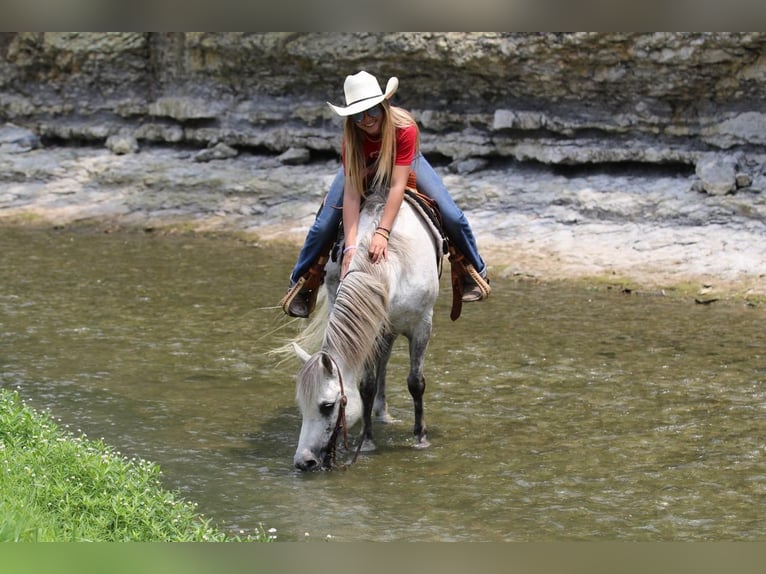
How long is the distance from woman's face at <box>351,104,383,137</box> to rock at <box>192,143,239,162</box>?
428 inches

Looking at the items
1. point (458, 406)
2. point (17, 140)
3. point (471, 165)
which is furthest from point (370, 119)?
point (17, 140)

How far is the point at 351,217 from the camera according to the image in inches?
263

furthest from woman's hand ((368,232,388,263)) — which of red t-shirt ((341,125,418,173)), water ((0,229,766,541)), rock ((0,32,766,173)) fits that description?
rock ((0,32,766,173))

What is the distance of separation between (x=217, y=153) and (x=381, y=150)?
10.9m

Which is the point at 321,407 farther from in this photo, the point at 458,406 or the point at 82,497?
the point at 458,406

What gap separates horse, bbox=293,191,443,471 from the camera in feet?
19.9

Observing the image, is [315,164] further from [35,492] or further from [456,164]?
[35,492]

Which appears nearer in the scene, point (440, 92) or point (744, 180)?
point (744, 180)

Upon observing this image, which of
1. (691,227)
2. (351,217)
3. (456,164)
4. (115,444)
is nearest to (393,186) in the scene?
(351,217)

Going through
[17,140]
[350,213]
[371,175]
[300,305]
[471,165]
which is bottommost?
[17,140]

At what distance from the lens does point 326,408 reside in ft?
19.8

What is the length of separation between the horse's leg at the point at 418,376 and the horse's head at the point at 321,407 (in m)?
0.86

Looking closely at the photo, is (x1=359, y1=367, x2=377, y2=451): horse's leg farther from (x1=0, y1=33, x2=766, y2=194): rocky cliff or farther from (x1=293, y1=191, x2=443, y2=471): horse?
(x1=0, y1=33, x2=766, y2=194): rocky cliff

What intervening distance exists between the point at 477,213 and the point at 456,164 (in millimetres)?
1339
